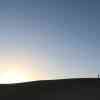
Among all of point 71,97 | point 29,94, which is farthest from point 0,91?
point 71,97

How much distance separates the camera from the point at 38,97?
2853 centimetres

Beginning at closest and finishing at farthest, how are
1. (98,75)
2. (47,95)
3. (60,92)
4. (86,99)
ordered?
(86,99)
(47,95)
(60,92)
(98,75)

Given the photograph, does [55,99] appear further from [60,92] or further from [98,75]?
[98,75]

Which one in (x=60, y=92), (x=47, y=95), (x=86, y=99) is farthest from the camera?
(x=60, y=92)

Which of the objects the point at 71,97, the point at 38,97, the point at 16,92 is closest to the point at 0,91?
the point at 16,92

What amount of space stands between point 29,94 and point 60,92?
5023mm

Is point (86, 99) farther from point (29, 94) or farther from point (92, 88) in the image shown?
point (29, 94)

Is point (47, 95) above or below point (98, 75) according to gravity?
below

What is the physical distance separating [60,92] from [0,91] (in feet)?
33.0

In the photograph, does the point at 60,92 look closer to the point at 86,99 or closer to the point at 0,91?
the point at 86,99

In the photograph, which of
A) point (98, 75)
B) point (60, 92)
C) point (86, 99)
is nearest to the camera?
point (86, 99)

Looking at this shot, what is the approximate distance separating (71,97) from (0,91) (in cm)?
1222

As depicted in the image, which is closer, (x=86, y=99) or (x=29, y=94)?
(x=86, y=99)

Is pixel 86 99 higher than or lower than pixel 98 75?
lower
